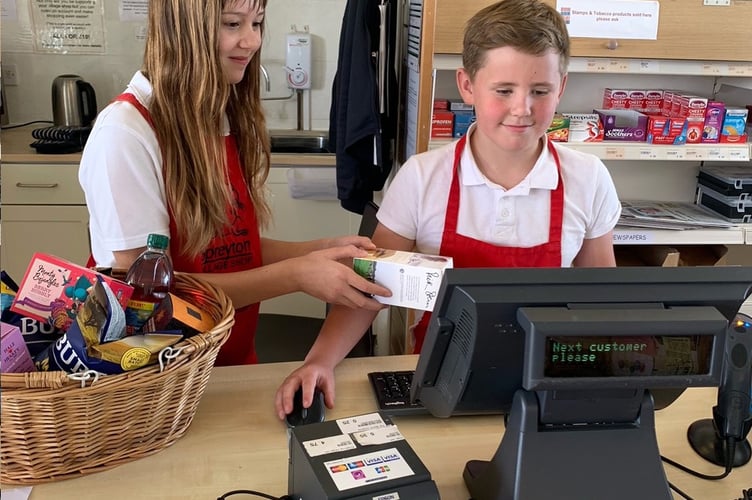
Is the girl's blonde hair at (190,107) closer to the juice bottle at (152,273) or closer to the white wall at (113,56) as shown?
the juice bottle at (152,273)

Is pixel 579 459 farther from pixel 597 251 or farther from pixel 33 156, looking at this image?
pixel 33 156

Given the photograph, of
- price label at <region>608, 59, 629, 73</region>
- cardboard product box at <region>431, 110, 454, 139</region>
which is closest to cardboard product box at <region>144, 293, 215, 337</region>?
cardboard product box at <region>431, 110, 454, 139</region>

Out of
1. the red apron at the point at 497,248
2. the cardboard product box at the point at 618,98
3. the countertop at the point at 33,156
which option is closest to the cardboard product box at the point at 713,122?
the cardboard product box at the point at 618,98

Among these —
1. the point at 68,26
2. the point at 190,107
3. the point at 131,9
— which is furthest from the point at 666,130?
the point at 68,26

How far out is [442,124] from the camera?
2363 mm

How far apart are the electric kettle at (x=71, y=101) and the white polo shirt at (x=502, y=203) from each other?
2.05 m

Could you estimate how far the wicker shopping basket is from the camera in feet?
2.87

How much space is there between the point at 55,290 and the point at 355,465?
1.72 ft

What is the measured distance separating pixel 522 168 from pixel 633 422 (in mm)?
753

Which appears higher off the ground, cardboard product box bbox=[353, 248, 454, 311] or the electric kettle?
the electric kettle

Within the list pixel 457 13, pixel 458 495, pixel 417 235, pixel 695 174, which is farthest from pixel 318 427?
pixel 695 174

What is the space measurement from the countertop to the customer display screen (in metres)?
2.19

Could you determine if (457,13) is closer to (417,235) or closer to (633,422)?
(417,235)

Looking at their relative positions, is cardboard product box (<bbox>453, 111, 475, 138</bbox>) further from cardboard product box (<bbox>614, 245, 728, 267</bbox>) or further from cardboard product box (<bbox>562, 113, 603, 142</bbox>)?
cardboard product box (<bbox>614, 245, 728, 267</bbox>)
